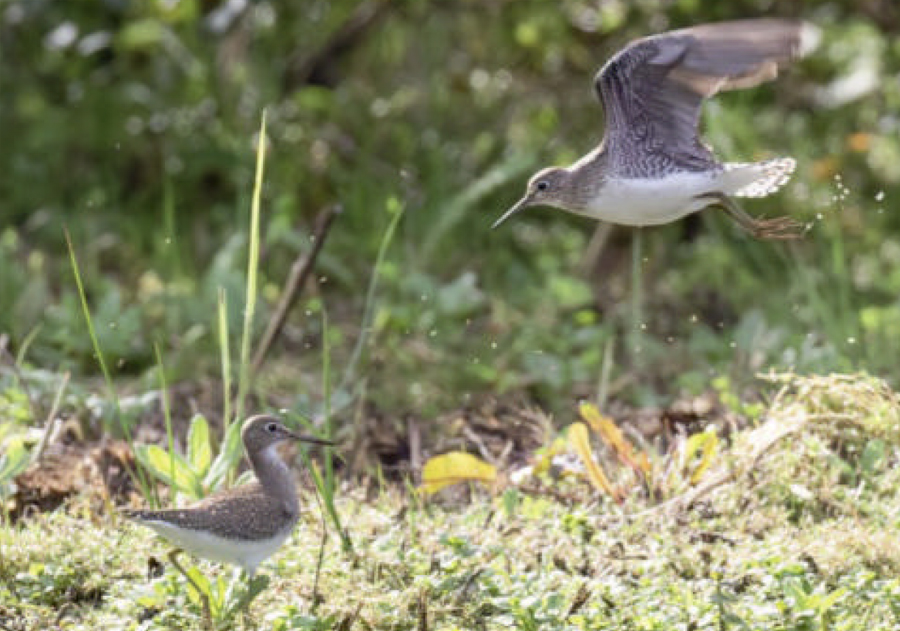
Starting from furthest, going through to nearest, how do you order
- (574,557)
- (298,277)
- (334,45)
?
(334,45) < (298,277) < (574,557)

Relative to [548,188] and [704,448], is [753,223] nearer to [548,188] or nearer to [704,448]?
[548,188]

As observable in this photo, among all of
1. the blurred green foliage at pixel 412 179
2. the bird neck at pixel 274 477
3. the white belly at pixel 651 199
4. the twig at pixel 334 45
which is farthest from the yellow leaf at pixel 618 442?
the twig at pixel 334 45

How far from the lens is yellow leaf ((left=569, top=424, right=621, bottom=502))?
522 cm

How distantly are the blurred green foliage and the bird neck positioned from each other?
1.93 metres

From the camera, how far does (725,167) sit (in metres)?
4.26

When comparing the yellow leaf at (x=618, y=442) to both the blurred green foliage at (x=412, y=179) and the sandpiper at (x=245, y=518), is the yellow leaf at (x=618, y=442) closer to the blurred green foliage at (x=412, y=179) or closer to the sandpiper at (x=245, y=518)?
the sandpiper at (x=245, y=518)

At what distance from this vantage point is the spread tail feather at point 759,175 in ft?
13.8

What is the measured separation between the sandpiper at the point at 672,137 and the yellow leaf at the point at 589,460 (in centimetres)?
93

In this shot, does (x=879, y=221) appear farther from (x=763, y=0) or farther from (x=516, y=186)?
(x=516, y=186)

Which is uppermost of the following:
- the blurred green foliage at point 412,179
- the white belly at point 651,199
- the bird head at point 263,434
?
the white belly at point 651,199

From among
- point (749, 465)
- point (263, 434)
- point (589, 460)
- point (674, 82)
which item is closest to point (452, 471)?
point (589, 460)

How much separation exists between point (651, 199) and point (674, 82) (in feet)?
1.49

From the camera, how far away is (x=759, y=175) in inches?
165

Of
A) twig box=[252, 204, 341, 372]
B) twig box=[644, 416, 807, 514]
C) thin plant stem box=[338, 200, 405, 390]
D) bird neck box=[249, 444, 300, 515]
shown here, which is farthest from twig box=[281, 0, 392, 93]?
bird neck box=[249, 444, 300, 515]
